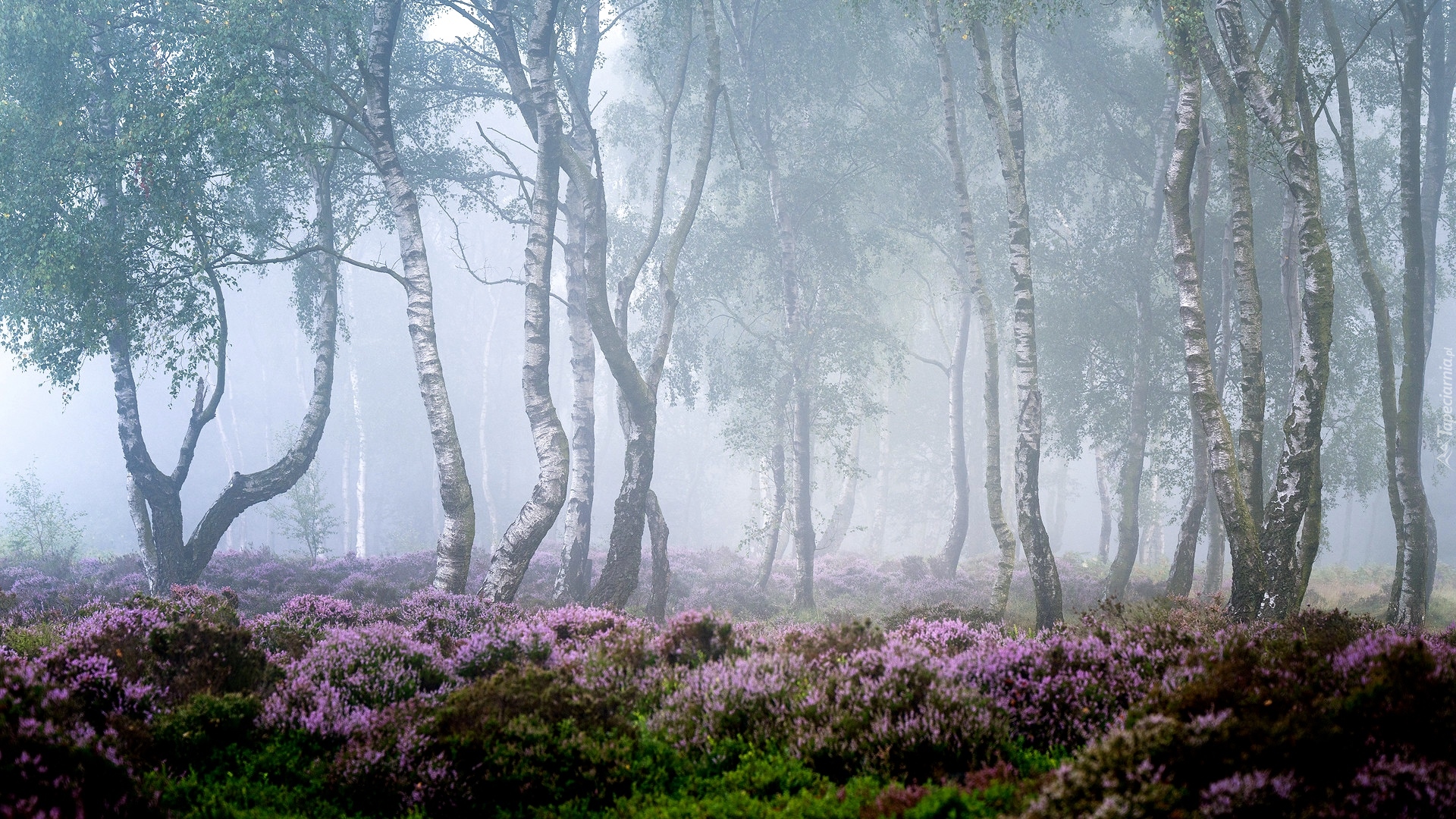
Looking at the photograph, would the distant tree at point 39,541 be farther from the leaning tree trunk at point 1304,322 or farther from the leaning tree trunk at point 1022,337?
the leaning tree trunk at point 1304,322

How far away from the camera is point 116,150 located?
12594 mm

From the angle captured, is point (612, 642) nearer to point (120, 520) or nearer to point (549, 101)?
point (549, 101)

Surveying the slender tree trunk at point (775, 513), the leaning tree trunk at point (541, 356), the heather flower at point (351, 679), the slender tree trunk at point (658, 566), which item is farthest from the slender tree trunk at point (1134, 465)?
the heather flower at point (351, 679)

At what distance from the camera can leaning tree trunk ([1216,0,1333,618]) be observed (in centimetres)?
934

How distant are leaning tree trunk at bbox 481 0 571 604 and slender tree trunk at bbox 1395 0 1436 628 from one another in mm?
14176

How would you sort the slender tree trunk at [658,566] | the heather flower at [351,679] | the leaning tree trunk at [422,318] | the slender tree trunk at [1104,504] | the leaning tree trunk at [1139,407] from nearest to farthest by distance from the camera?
1. the heather flower at [351,679]
2. the leaning tree trunk at [422,318]
3. the slender tree trunk at [658,566]
4. the leaning tree trunk at [1139,407]
5. the slender tree trunk at [1104,504]

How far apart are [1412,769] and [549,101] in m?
14.7

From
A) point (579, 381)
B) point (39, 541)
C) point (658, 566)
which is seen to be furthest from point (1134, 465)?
point (39, 541)

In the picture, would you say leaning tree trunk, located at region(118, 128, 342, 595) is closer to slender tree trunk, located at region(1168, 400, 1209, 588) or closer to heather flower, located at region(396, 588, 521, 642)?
heather flower, located at region(396, 588, 521, 642)

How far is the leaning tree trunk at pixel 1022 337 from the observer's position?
1235 cm

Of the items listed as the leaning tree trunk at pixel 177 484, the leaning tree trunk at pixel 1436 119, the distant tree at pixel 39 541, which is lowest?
the distant tree at pixel 39 541

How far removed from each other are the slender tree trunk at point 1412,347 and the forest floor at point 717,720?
6.91 m

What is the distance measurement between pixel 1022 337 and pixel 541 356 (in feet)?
28.1

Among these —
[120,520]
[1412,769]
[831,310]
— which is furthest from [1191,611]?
[120,520]
